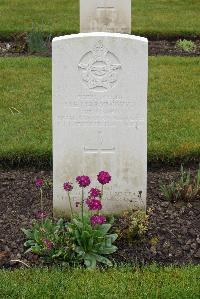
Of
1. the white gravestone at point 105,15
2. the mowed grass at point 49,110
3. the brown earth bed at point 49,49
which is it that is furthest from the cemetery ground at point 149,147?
the white gravestone at point 105,15

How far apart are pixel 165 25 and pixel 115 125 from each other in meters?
7.57

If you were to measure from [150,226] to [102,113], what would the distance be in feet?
3.07

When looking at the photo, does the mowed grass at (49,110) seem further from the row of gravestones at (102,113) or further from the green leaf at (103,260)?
the green leaf at (103,260)

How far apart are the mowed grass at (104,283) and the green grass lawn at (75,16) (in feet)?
25.0

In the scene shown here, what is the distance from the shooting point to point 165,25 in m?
12.6

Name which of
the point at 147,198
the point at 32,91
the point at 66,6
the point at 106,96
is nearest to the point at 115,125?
the point at 106,96

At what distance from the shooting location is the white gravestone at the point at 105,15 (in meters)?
11.0

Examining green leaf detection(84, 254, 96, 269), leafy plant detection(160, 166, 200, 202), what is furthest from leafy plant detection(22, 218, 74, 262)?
leafy plant detection(160, 166, 200, 202)

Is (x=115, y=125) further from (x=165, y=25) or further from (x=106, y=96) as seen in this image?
(x=165, y=25)

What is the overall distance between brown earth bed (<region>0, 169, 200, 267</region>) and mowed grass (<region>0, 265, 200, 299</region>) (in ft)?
0.79

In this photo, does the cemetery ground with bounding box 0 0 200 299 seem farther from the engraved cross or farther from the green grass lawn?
the engraved cross

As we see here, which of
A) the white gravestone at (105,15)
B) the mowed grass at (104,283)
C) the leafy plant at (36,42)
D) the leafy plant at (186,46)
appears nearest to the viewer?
the mowed grass at (104,283)

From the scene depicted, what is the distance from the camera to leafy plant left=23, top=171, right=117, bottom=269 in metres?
4.90

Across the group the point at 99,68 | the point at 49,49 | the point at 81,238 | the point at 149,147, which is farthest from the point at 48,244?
the point at 49,49
